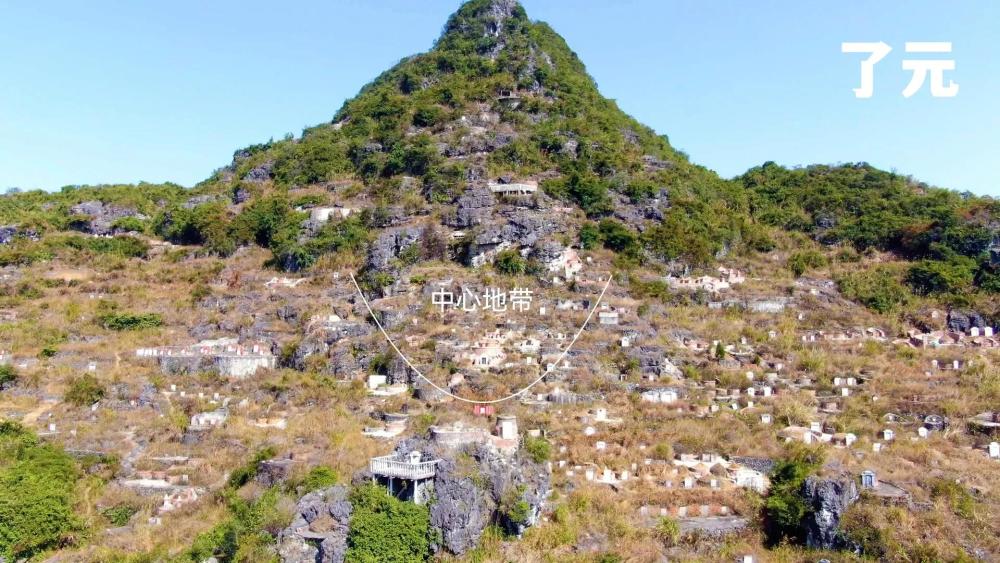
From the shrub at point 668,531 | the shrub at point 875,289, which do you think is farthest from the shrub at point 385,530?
the shrub at point 875,289

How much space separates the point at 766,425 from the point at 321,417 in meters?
17.1

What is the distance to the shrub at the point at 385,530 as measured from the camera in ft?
59.9

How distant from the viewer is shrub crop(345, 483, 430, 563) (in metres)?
18.3

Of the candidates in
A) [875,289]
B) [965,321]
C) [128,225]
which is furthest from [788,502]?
[128,225]

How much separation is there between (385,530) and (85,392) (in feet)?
63.9

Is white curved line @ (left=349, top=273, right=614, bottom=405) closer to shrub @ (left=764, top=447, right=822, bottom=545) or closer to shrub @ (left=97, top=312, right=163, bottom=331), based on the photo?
shrub @ (left=764, top=447, right=822, bottom=545)

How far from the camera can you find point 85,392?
3130cm

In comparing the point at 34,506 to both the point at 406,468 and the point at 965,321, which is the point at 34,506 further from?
the point at 965,321

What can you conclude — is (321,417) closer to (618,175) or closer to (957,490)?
(957,490)

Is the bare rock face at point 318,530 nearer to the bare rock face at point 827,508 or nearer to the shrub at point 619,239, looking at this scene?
the bare rock face at point 827,508

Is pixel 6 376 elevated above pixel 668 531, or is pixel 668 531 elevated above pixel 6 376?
pixel 6 376

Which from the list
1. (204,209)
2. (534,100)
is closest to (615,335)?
(534,100)

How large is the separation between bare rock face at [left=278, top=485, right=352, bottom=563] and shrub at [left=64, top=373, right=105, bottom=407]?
16.5m

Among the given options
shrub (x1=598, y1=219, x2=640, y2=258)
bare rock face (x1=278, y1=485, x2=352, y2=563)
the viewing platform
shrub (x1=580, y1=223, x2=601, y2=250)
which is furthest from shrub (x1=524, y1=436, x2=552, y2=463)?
shrub (x1=598, y1=219, x2=640, y2=258)
